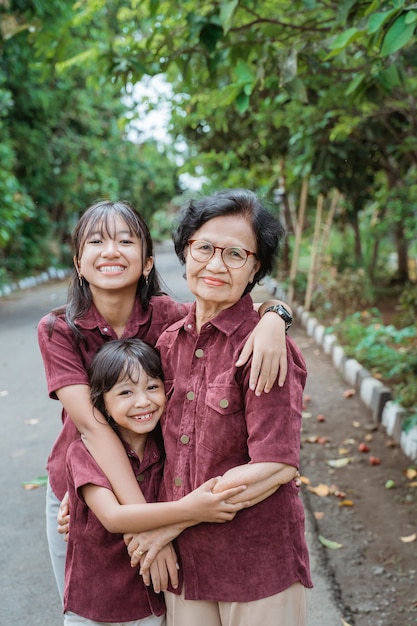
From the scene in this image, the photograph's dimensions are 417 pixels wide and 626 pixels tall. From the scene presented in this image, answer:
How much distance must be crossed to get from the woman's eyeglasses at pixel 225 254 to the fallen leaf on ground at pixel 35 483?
3.12 metres

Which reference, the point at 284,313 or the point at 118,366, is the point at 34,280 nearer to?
the point at 118,366

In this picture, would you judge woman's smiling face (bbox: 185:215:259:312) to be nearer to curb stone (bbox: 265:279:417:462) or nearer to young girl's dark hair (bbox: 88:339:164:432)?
young girl's dark hair (bbox: 88:339:164:432)

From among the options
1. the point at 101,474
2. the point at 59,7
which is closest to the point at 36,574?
the point at 101,474

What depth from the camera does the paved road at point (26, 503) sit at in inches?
119

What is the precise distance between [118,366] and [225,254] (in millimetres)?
458

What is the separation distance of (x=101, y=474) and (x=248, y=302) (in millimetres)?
636

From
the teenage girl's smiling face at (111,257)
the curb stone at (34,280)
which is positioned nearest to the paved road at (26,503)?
the teenage girl's smiling face at (111,257)

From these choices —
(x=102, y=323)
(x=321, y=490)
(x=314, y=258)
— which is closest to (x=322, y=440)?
(x=321, y=490)

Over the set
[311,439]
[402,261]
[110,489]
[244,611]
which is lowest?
[311,439]

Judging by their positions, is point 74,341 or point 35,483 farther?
point 35,483

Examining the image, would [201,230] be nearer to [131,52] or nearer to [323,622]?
[323,622]

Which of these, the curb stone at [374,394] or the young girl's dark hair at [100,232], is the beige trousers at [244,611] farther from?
the curb stone at [374,394]

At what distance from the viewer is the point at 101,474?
179cm

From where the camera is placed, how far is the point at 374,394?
5.43 metres
